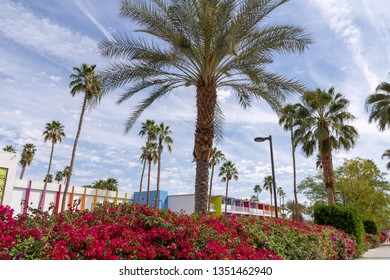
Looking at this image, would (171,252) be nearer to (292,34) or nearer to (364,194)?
(292,34)

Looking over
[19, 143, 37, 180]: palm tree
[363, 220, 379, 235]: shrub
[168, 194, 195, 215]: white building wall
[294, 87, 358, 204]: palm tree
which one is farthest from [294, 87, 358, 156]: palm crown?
[19, 143, 37, 180]: palm tree

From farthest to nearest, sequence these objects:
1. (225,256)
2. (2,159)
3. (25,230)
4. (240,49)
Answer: (2,159), (240,49), (225,256), (25,230)

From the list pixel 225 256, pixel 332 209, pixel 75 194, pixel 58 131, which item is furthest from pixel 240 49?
pixel 58 131

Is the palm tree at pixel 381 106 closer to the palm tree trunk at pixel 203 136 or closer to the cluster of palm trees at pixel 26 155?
the palm tree trunk at pixel 203 136

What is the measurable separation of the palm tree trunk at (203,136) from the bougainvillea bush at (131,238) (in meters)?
2.87

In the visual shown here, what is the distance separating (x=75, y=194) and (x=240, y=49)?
3000 cm

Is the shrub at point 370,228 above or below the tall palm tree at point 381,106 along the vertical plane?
below

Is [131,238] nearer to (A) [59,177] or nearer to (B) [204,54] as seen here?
(B) [204,54]

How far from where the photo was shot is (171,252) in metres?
5.39

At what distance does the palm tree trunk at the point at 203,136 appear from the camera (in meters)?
10.8

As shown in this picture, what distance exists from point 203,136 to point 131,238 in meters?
6.34

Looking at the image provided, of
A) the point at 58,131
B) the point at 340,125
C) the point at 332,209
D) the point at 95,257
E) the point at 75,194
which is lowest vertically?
the point at 95,257

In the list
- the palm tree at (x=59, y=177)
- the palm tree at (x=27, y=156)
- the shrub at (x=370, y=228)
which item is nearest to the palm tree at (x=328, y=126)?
the shrub at (x=370, y=228)

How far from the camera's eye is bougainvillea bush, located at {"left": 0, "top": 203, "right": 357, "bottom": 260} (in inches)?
170
